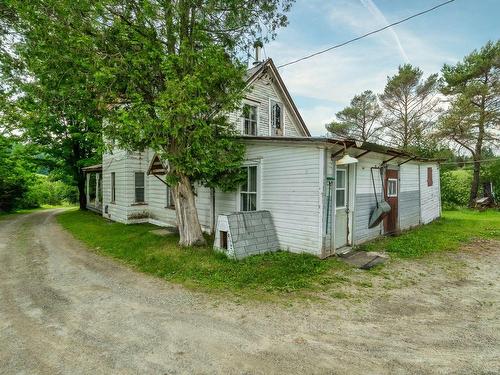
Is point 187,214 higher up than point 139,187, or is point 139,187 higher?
point 139,187

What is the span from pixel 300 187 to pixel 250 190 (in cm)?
185

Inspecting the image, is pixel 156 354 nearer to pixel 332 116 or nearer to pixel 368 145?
pixel 368 145

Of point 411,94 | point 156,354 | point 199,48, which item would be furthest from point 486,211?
point 156,354

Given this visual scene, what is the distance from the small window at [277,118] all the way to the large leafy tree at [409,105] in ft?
45.0

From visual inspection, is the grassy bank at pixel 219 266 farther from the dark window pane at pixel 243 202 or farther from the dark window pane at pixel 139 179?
the dark window pane at pixel 139 179

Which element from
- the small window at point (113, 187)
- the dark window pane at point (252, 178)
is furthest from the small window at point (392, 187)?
the small window at point (113, 187)

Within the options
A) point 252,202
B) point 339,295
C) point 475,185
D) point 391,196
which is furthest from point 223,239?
point 475,185

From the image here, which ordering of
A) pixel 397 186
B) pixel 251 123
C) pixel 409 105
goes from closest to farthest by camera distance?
pixel 397 186 < pixel 251 123 < pixel 409 105

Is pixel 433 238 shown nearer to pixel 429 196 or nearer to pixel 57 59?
pixel 429 196

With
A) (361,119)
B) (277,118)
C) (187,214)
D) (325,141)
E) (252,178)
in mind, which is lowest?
(187,214)

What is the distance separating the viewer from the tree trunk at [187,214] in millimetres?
7824

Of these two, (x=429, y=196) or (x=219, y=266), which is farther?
(x=429, y=196)

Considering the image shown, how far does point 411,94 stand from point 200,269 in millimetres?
25449

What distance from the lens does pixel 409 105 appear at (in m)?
24.3
